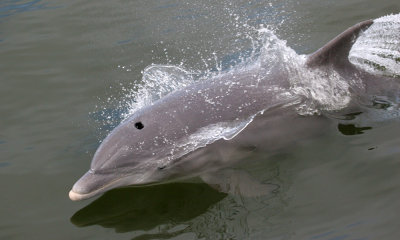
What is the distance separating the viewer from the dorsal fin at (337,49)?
716cm

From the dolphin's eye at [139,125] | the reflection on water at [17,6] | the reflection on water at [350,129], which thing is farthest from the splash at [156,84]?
the reflection on water at [17,6]

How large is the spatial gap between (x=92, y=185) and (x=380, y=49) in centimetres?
513

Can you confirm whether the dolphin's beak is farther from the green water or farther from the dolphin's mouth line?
the green water

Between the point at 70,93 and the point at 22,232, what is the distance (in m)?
3.82

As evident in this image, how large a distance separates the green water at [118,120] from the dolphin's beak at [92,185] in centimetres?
41

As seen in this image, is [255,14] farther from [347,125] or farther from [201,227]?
[201,227]

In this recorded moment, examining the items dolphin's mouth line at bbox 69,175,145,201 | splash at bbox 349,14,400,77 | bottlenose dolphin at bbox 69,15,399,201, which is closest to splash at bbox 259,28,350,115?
bottlenose dolphin at bbox 69,15,399,201

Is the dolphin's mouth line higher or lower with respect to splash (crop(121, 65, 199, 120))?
lower

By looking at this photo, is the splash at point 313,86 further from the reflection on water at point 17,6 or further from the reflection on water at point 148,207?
the reflection on water at point 17,6

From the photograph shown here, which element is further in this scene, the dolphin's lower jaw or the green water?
the dolphin's lower jaw

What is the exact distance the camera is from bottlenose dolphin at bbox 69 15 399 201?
6.77 meters

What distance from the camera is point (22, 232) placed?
6812mm

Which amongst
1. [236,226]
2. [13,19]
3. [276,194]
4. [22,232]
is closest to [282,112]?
[276,194]

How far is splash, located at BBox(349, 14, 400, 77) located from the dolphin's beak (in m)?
3.97
